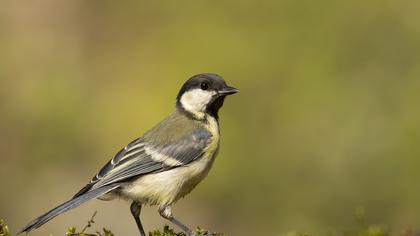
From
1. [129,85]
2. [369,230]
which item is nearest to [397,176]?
[129,85]

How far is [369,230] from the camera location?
3361 mm

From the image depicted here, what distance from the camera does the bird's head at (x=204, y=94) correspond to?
513 centimetres

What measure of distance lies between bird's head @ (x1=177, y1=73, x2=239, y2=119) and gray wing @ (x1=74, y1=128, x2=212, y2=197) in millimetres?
285

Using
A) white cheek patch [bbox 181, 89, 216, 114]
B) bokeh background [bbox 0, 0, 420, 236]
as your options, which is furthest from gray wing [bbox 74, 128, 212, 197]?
bokeh background [bbox 0, 0, 420, 236]

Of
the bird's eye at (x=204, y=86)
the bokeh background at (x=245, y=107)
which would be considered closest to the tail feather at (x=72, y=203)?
the bird's eye at (x=204, y=86)

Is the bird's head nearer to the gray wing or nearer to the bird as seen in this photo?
the bird

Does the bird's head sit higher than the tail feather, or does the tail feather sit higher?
the bird's head

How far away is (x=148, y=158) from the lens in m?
4.79

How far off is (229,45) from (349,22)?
146 cm

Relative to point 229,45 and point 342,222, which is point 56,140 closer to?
point 229,45

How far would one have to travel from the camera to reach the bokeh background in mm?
7703

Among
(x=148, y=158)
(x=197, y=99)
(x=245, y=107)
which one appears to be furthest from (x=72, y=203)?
(x=245, y=107)

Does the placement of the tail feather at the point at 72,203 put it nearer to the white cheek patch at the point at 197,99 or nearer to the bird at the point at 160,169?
the bird at the point at 160,169

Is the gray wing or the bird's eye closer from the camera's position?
the gray wing
